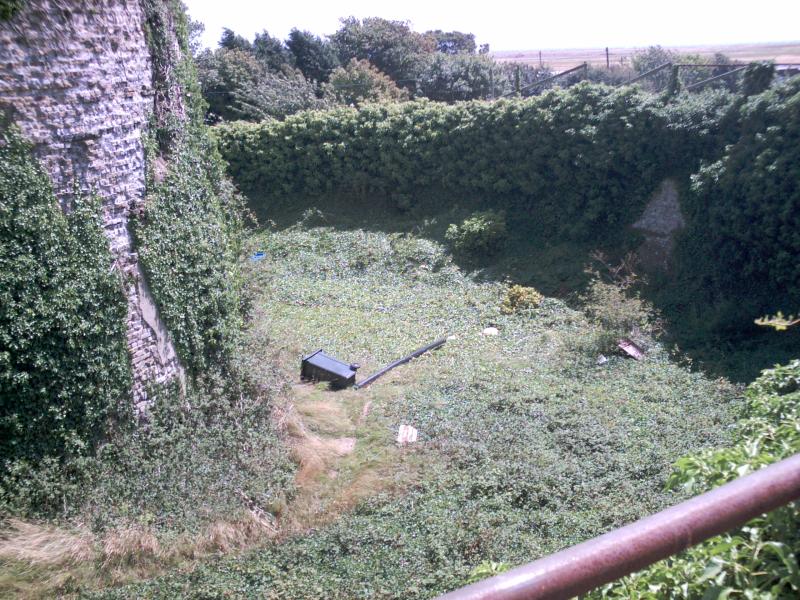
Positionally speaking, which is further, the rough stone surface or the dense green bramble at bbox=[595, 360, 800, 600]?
the rough stone surface

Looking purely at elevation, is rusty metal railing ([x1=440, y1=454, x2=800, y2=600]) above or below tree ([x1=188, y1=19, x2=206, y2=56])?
below

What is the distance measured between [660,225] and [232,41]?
22495mm

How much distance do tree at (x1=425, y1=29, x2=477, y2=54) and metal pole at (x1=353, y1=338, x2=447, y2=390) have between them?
27863 millimetres

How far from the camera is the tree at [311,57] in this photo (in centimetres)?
2739

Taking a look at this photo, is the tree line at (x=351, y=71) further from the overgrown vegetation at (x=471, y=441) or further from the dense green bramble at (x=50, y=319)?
the dense green bramble at (x=50, y=319)

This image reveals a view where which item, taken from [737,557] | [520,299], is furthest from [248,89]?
[737,557]

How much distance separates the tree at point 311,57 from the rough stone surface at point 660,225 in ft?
61.4

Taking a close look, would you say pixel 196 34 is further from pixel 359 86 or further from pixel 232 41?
pixel 359 86

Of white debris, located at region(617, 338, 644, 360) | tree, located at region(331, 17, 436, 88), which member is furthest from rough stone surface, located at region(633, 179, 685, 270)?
tree, located at region(331, 17, 436, 88)

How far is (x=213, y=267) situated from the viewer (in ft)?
24.3

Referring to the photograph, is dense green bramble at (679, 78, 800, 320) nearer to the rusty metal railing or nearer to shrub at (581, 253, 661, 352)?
shrub at (581, 253, 661, 352)

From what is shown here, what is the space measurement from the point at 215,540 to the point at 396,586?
167cm

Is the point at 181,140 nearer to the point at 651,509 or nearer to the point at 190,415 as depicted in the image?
the point at 190,415

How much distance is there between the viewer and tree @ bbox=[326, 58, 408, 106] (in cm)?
2283
